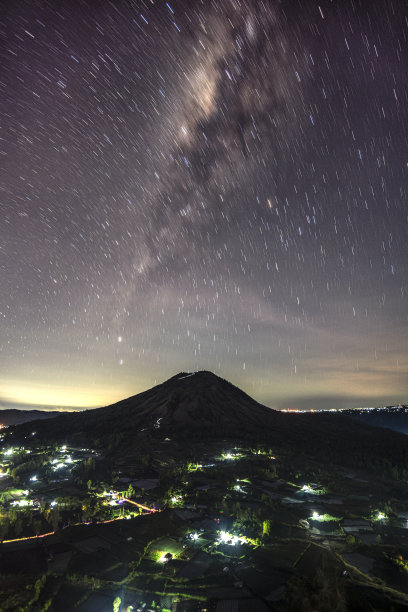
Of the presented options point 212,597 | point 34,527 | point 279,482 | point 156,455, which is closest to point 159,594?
point 212,597

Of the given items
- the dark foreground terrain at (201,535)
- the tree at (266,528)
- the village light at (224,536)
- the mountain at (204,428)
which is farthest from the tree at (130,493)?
the mountain at (204,428)

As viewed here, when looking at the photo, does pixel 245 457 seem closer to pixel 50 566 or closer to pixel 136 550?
pixel 136 550

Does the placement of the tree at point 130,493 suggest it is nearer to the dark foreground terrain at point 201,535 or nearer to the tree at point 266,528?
the dark foreground terrain at point 201,535

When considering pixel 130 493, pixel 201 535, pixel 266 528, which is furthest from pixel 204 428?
pixel 201 535

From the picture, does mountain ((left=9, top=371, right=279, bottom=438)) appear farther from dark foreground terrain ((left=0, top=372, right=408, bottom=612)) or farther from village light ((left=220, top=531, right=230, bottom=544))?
village light ((left=220, top=531, right=230, bottom=544))

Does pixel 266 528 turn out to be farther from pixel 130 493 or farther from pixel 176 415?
pixel 176 415

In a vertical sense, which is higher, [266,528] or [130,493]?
[266,528]
